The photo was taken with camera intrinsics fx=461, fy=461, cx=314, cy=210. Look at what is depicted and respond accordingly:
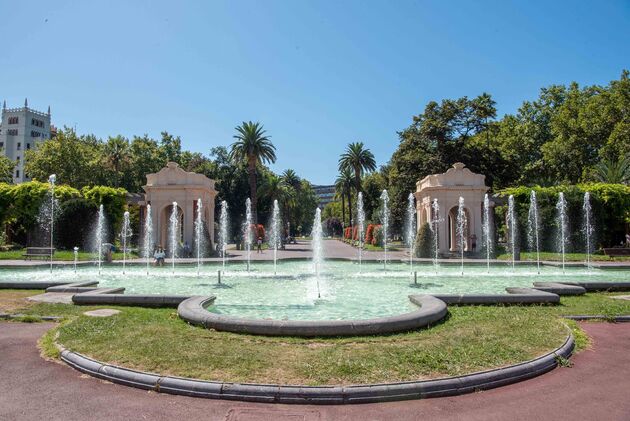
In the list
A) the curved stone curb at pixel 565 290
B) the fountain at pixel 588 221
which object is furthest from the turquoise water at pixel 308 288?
the fountain at pixel 588 221

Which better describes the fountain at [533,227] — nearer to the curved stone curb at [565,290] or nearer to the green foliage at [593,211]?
the green foliage at [593,211]

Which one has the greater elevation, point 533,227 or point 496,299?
point 533,227

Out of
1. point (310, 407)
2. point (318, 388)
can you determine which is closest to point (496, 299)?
point (318, 388)

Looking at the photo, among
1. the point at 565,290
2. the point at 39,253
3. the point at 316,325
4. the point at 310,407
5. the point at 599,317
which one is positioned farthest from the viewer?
the point at 39,253

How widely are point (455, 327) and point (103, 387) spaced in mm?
5935

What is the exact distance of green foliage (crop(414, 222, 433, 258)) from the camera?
100ft

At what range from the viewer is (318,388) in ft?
17.9


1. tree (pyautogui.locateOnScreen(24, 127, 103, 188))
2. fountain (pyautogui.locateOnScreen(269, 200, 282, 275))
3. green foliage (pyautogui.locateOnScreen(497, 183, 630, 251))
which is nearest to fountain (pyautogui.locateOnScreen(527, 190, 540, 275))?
green foliage (pyautogui.locateOnScreen(497, 183, 630, 251))

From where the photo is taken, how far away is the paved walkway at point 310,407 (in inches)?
198

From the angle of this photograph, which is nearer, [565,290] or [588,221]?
[565,290]

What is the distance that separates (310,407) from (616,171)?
142 ft

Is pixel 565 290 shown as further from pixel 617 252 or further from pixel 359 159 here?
pixel 359 159

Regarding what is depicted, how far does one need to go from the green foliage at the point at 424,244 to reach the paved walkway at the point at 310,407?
2420 centimetres

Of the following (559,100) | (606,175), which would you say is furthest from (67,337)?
(559,100)
